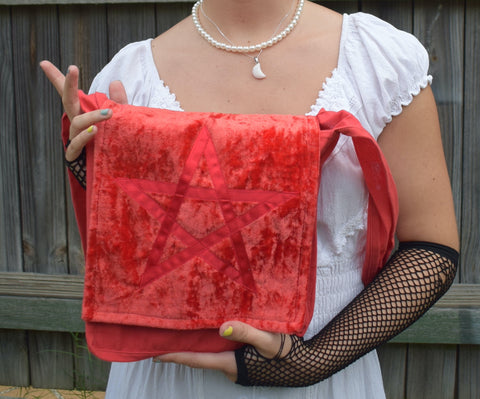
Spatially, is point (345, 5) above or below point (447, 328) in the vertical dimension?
above

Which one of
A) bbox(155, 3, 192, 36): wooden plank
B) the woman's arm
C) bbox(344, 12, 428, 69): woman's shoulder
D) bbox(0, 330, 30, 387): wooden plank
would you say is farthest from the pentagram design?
bbox(0, 330, 30, 387): wooden plank

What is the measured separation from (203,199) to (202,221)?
37mm

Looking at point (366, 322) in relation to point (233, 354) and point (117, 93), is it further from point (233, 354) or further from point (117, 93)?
point (117, 93)

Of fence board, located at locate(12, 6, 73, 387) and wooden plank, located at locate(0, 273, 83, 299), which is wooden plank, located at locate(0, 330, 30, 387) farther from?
wooden plank, located at locate(0, 273, 83, 299)

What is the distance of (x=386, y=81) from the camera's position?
3.00 ft

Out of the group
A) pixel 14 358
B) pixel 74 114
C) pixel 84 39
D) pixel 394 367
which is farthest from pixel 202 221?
pixel 14 358

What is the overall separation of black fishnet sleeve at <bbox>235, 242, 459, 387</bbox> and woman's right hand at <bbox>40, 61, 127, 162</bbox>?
45 cm

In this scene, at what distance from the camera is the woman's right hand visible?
0.82m

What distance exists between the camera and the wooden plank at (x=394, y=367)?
2.11 m

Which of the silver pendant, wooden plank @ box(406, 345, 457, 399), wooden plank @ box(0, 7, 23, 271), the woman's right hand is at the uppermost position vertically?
the silver pendant

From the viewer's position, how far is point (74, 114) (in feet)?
2.87

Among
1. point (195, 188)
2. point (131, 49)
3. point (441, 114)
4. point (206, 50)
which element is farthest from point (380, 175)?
point (441, 114)

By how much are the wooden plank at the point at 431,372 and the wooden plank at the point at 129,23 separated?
171 centimetres

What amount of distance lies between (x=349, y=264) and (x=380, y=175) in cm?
21
